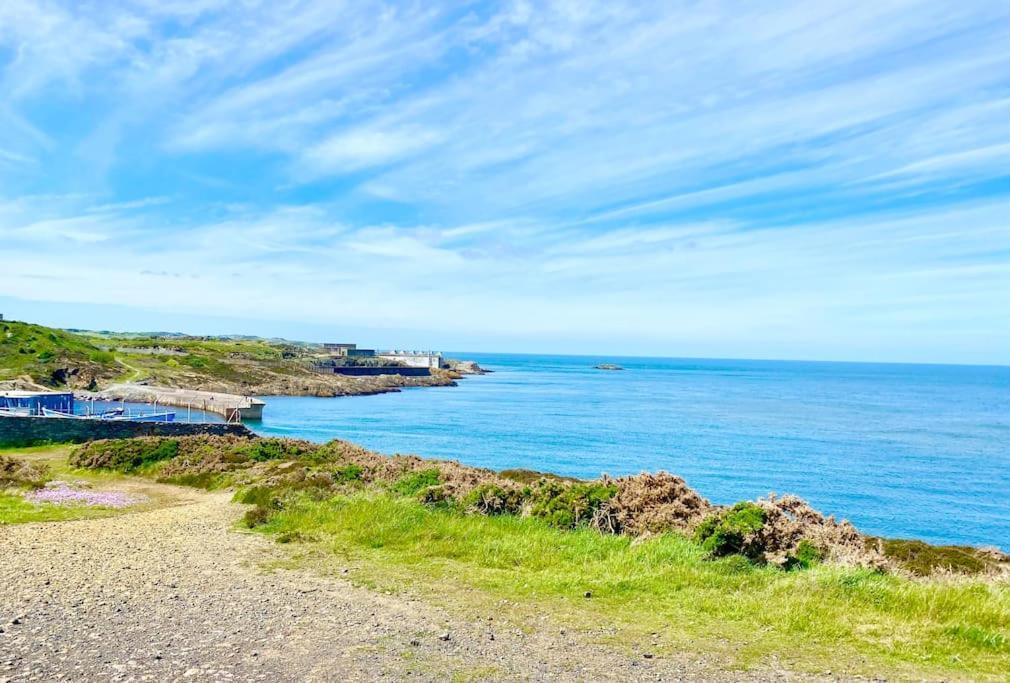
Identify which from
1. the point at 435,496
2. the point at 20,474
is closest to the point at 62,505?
the point at 20,474

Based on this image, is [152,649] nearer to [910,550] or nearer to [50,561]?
[50,561]

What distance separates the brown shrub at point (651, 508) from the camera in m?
15.9

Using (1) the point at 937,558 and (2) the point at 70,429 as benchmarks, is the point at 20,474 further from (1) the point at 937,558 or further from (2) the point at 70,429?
(1) the point at 937,558

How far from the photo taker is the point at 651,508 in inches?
657

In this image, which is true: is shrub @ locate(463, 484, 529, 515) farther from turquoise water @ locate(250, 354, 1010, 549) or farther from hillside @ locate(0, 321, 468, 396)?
hillside @ locate(0, 321, 468, 396)

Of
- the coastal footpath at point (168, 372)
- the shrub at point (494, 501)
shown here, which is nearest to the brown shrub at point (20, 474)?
the shrub at point (494, 501)

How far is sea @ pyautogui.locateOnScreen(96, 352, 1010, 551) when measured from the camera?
127 feet

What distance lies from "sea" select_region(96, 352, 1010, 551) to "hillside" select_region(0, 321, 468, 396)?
10650 millimetres

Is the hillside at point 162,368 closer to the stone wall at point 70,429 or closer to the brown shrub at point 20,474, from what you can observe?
the stone wall at point 70,429

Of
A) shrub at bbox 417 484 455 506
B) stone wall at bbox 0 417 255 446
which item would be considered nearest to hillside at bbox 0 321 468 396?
stone wall at bbox 0 417 255 446

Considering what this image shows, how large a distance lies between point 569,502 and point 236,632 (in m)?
8.98

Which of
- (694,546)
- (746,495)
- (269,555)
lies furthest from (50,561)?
(746,495)

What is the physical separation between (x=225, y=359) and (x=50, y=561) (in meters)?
125

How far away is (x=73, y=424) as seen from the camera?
39.3 meters
